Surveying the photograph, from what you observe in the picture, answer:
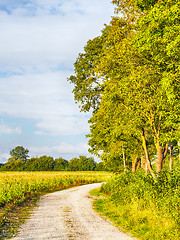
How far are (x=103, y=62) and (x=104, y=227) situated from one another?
8.77 meters

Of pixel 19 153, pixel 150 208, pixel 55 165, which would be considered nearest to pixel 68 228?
pixel 150 208

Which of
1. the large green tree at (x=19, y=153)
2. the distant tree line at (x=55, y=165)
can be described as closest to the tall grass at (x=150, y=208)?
the distant tree line at (x=55, y=165)

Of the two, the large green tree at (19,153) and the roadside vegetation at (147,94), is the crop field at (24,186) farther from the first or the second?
the large green tree at (19,153)

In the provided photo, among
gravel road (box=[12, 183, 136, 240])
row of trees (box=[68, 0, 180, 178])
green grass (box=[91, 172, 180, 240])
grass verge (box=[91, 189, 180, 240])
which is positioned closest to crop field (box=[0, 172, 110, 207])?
gravel road (box=[12, 183, 136, 240])

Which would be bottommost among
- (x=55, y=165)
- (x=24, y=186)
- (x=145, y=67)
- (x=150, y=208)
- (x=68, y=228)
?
(x=68, y=228)

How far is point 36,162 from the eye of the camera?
11256 cm

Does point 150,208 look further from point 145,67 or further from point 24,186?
point 24,186

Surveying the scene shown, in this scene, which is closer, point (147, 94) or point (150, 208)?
point (150, 208)

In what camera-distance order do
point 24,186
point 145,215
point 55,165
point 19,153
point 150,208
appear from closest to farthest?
point 145,215
point 150,208
point 24,186
point 55,165
point 19,153

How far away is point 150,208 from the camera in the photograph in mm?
10039

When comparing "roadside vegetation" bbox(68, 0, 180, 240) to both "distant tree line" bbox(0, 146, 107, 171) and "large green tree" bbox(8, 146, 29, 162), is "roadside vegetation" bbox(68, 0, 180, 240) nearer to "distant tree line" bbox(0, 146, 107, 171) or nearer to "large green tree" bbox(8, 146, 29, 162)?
"distant tree line" bbox(0, 146, 107, 171)

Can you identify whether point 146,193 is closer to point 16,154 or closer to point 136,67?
point 136,67

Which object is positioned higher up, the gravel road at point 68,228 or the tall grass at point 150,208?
the tall grass at point 150,208

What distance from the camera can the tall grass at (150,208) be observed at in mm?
8109
